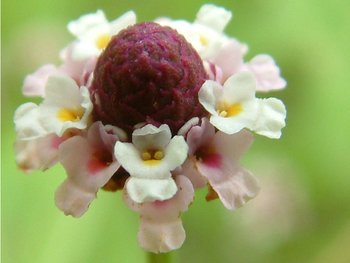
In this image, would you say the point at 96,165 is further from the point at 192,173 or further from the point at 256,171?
the point at 256,171

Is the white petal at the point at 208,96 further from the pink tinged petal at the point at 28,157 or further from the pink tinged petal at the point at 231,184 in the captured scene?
the pink tinged petal at the point at 28,157

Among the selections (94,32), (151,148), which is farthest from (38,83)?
(151,148)

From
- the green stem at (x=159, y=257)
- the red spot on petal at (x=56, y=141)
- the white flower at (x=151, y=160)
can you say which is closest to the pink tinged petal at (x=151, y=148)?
the white flower at (x=151, y=160)

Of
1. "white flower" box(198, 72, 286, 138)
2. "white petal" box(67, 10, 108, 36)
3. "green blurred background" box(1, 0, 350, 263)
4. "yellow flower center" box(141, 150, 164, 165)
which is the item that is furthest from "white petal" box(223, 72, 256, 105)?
"green blurred background" box(1, 0, 350, 263)

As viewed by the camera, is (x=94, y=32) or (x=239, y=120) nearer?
(x=239, y=120)

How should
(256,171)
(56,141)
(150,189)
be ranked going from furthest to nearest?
(256,171) → (56,141) → (150,189)

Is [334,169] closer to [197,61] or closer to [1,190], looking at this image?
[197,61]

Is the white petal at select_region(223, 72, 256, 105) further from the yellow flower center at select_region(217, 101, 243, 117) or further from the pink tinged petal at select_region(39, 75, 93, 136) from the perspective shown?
the pink tinged petal at select_region(39, 75, 93, 136)

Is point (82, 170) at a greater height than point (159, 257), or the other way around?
point (82, 170)
